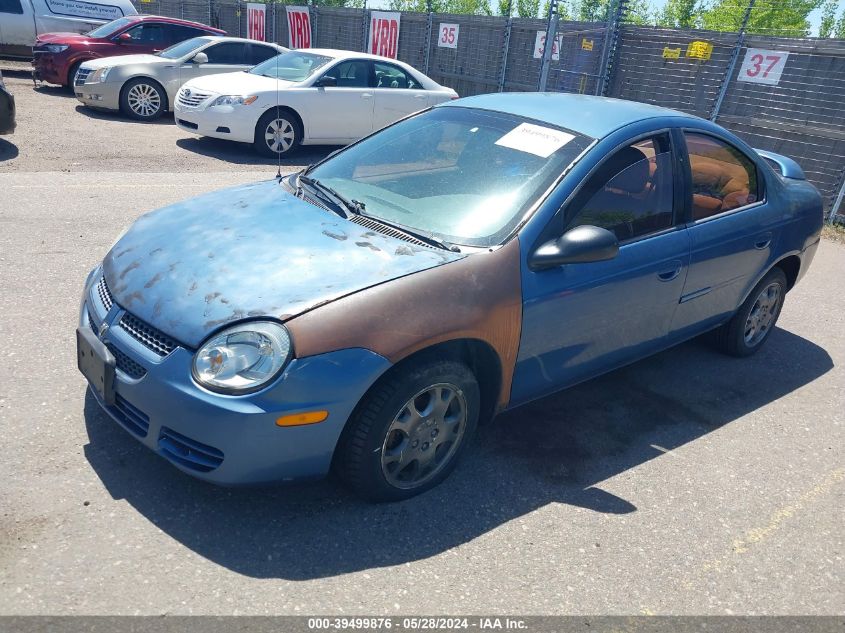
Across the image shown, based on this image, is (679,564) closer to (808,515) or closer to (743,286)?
(808,515)

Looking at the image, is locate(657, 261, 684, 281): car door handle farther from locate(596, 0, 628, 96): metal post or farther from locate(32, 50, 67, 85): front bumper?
locate(32, 50, 67, 85): front bumper

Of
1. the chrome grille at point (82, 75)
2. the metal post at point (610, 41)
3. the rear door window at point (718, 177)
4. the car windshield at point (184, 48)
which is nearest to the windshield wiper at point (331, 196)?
the rear door window at point (718, 177)

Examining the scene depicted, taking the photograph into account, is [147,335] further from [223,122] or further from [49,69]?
[49,69]

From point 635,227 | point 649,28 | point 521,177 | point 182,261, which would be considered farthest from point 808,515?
point 649,28

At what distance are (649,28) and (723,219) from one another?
9.54 m

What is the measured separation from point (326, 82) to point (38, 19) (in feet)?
30.8

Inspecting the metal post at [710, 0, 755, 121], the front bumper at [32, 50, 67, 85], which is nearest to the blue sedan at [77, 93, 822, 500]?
the metal post at [710, 0, 755, 121]

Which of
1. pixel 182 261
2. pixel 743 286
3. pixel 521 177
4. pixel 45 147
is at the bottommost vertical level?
pixel 45 147

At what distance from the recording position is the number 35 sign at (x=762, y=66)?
10.3 meters

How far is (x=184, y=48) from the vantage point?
41.1 ft

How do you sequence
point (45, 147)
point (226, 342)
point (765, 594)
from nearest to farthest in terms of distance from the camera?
point (226, 342)
point (765, 594)
point (45, 147)

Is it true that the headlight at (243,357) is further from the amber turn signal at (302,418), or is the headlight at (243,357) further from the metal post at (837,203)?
the metal post at (837,203)

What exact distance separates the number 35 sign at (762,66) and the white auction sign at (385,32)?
903cm

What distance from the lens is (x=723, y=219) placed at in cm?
421
